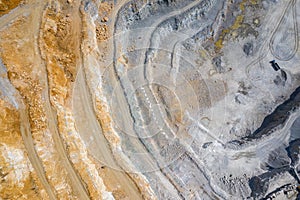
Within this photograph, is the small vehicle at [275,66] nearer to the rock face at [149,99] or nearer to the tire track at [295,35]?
the rock face at [149,99]

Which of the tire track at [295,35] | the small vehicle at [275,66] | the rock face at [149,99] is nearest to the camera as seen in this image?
the rock face at [149,99]

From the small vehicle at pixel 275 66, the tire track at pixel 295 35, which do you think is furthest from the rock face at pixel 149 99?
the small vehicle at pixel 275 66

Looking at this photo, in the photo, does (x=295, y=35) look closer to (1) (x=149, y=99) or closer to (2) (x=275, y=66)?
(2) (x=275, y=66)

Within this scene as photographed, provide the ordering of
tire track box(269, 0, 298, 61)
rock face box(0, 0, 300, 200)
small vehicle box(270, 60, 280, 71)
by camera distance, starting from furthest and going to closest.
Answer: tire track box(269, 0, 298, 61) < small vehicle box(270, 60, 280, 71) < rock face box(0, 0, 300, 200)

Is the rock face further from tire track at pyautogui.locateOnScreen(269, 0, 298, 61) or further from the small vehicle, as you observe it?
the small vehicle

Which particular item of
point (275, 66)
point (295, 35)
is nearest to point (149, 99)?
point (275, 66)

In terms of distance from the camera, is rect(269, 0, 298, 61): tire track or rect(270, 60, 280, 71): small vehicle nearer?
rect(270, 60, 280, 71): small vehicle

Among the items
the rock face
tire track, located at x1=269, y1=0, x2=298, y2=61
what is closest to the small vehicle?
the rock face

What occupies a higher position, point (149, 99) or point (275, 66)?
point (149, 99)
